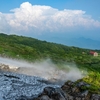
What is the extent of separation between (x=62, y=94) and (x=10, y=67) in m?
81.0

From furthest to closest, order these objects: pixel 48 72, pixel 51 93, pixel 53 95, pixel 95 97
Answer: pixel 48 72, pixel 95 97, pixel 51 93, pixel 53 95

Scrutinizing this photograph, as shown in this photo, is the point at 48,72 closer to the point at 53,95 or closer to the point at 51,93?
the point at 51,93

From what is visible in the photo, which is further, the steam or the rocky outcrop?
the steam

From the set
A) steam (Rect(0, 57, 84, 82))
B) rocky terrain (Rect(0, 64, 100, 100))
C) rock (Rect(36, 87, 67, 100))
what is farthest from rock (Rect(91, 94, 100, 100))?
steam (Rect(0, 57, 84, 82))

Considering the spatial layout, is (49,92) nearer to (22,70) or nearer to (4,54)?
(22,70)

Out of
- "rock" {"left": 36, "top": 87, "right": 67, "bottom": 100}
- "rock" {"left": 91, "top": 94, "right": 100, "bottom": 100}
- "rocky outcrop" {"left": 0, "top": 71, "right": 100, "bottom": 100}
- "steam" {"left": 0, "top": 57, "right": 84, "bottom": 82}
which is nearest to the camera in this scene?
"rock" {"left": 36, "top": 87, "right": 67, "bottom": 100}

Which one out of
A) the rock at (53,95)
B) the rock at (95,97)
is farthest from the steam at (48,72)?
the rock at (53,95)

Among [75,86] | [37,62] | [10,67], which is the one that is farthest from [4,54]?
[75,86]

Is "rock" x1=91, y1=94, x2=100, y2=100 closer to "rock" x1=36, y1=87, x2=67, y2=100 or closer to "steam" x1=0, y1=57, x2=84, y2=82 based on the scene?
"rock" x1=36, y1=87, x2=67, y2=100

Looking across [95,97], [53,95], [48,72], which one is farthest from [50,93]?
[48,72]

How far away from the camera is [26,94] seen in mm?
66062

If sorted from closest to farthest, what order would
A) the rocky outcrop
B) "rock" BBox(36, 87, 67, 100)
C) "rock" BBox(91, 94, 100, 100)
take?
"rock" BBox(36, 87, 67, 100), the rocky outcrop, "rock" BBox(91, 94, 100, 100)

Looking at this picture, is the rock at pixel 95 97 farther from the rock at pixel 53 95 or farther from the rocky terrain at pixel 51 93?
the rock at pixel 53 95

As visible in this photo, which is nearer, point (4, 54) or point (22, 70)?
point (22, 70)
